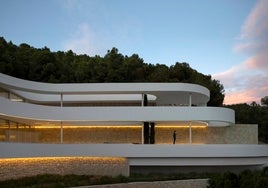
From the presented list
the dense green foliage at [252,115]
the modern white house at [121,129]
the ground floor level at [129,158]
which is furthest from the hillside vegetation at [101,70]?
the ground floor level at [129,158]

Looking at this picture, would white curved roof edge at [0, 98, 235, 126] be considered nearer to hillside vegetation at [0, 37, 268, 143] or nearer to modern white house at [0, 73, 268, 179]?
modern white house at [0, 73, 268, 179]

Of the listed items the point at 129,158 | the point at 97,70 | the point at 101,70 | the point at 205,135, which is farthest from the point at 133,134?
the point at 97,70

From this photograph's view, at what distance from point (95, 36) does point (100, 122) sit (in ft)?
37.3

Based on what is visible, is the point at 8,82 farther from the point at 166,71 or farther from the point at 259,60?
the point at 166,71

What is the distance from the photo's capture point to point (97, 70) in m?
56.4

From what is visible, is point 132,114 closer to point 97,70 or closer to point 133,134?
point 133,134

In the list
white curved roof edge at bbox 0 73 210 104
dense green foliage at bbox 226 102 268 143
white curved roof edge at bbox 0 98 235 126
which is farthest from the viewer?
dense green foliage at bbox 226 102 268 143

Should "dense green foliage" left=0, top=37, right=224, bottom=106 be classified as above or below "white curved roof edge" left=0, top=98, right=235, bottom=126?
above

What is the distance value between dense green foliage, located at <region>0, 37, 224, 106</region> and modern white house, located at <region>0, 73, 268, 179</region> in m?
14.9

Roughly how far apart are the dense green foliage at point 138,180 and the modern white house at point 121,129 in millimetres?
1082

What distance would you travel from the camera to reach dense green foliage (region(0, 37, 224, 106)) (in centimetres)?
5528

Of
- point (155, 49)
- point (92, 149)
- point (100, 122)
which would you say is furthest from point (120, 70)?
point (92, 149)

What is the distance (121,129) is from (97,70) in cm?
1760

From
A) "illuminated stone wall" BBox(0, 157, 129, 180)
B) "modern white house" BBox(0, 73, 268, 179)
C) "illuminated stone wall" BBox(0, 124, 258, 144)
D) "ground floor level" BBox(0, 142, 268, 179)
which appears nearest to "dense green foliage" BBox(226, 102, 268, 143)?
"illuminated stone wall" BBox(0, 124, 258, 144)
